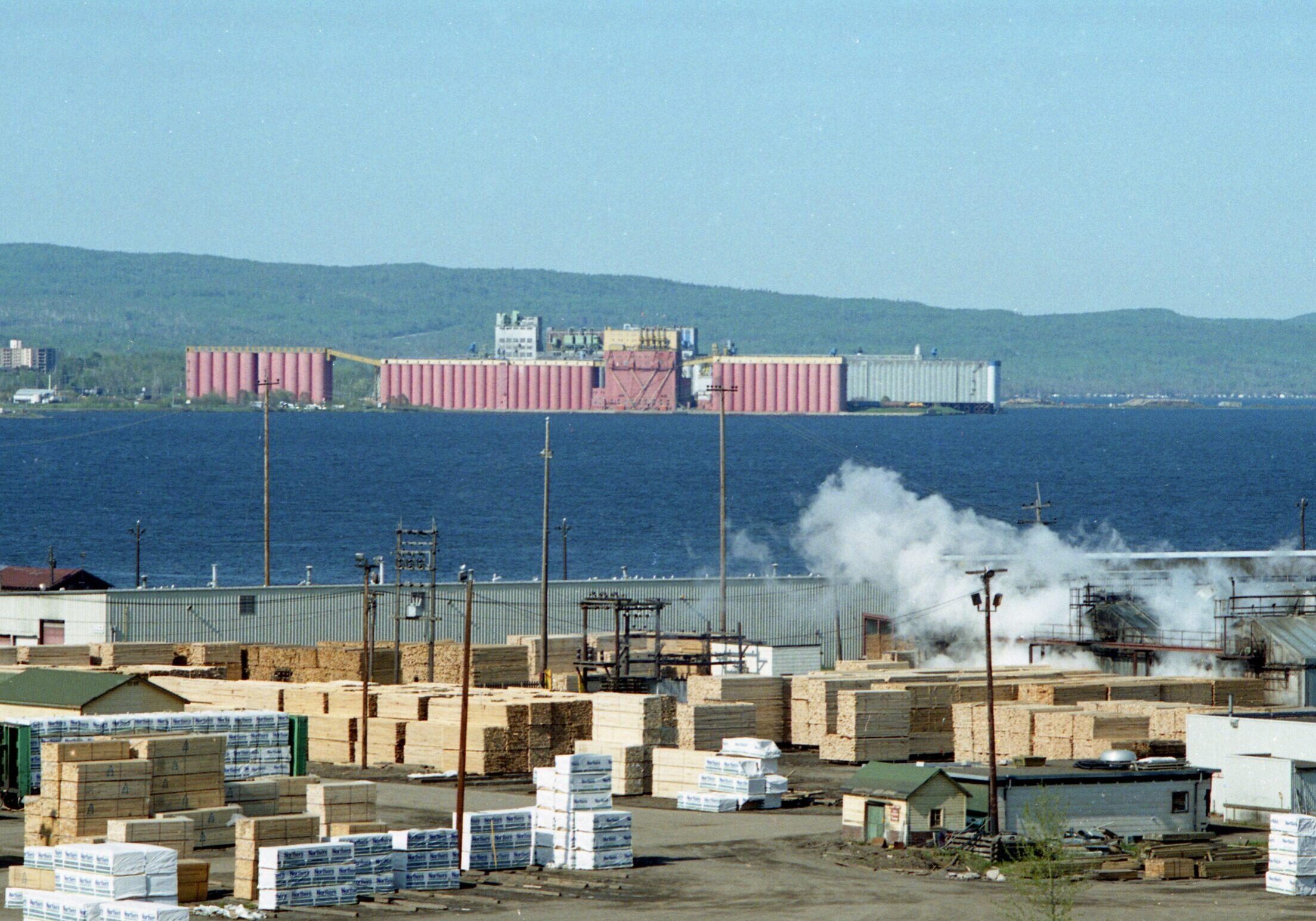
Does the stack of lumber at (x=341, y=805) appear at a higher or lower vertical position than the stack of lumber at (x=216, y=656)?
lower

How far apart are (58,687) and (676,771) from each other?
40.2 ft

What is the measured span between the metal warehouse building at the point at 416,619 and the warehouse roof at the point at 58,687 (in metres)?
11.5

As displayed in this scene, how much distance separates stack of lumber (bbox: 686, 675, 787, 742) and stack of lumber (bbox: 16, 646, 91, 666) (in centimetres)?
1589

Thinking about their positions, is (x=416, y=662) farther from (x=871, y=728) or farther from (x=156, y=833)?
(x=156, y=833)

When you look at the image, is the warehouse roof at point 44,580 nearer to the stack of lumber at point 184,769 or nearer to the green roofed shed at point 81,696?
the green roofed shed at point 81,696

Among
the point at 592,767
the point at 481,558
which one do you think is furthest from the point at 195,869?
the point at 481,558

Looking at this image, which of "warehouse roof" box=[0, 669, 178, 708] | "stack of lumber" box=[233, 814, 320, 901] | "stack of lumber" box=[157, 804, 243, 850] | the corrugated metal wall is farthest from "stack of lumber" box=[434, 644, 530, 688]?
"stack of lumber" box=[233, 814, 320, 901]

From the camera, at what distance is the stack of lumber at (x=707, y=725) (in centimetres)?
4219

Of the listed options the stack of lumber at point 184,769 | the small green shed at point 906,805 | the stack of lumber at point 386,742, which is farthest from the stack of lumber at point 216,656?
the small green shed at point 906,805

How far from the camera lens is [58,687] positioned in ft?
134

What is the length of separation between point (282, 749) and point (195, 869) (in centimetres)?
916

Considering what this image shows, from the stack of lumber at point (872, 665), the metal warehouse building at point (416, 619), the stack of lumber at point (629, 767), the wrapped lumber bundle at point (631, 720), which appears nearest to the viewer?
the stack of lumber at point (629, 767)

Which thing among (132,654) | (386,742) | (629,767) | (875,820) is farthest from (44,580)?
(875,820)

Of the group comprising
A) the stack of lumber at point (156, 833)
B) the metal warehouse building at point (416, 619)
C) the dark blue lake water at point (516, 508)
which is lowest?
the stack of lumber at point (156, 833)
